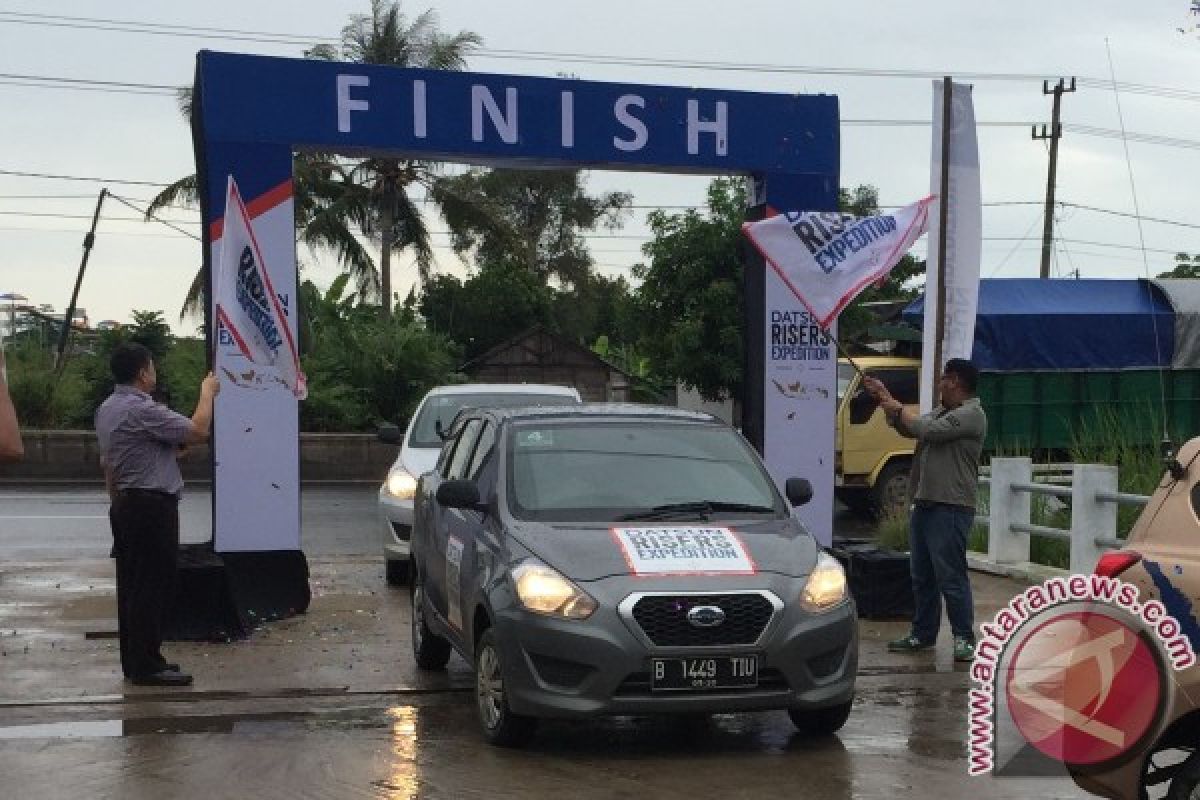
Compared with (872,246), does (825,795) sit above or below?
below

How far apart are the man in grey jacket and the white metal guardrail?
9.07ft

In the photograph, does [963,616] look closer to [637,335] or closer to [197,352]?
[197,352]

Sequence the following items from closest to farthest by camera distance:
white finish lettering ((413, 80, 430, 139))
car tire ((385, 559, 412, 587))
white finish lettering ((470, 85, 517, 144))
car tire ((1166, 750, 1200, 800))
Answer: car tire ((1166, 750, 1200, 800))
white finish lettering ((413, 80, 430, 139))
white finish lettering ((470, 85, 517, 144))
car tire ((385, 559, 412, 587))

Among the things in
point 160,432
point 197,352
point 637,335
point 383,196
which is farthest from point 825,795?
point 383,196

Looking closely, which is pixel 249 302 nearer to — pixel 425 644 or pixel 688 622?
pixel 425 644

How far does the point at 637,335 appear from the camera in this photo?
33375 millimetres

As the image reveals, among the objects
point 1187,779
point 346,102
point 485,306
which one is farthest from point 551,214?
point 1187,779

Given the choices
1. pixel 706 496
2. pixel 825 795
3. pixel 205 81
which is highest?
pixel 205 81

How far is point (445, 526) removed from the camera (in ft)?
29.5

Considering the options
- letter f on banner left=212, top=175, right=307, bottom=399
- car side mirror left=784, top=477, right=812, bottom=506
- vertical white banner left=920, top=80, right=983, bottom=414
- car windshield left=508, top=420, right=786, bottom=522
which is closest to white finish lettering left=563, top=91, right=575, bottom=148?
letter f on banner left=212, top=175, right=307, bottom=399

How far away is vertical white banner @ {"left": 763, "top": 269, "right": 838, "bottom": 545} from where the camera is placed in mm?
12289

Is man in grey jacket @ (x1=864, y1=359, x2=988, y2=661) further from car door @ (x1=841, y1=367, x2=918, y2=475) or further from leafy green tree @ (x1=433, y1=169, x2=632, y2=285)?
leafy green tree @ (x1=433, y1=169, x2=632, y2=285)

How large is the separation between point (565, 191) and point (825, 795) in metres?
51.3

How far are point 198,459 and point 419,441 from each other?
44.2ft
